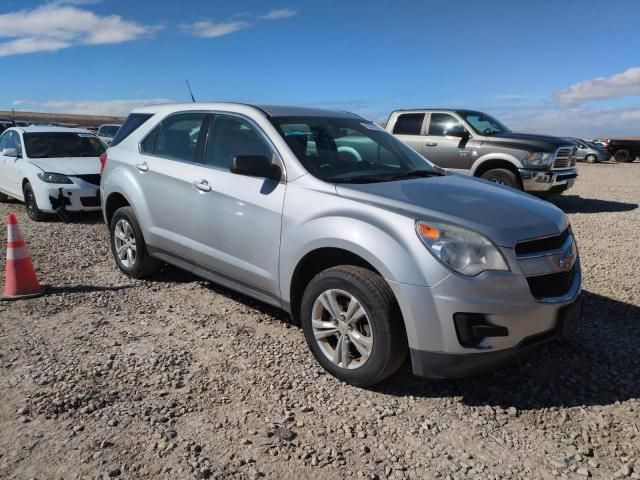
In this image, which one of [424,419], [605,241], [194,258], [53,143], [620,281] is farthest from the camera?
[53,143]

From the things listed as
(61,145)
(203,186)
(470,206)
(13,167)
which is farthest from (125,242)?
(13,167)

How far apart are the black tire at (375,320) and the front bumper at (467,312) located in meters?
0.08

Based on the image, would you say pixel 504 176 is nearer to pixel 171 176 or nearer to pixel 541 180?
pixel 541 180

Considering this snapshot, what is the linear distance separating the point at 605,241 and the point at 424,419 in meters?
5.75

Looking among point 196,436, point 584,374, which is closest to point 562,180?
point 584,374

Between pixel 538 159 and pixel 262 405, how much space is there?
8.48 meters

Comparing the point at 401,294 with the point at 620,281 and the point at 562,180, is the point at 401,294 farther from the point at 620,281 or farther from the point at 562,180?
the point at 562,180

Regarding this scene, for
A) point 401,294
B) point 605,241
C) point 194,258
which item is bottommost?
point 605,241

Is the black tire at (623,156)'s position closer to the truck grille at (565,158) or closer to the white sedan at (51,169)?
the truck grille at (565,158)

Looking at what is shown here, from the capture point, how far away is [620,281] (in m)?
5.51

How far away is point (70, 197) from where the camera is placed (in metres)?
8.57

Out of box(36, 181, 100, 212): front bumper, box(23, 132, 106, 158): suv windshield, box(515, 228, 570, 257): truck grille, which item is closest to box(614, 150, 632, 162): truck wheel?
box(23, 132, 106, 158): suv windshield

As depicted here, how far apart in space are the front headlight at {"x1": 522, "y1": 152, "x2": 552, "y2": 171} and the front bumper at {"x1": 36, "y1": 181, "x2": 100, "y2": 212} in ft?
25.6

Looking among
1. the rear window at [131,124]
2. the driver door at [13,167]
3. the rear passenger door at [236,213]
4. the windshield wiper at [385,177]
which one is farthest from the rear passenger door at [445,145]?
the driver door at [13,167]
